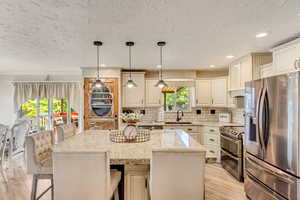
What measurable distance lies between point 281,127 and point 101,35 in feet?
8.28

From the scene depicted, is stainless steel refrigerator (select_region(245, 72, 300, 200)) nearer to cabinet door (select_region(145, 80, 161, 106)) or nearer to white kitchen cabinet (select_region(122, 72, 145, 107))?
cabinet door (select_region(145, 80, 161, 106))

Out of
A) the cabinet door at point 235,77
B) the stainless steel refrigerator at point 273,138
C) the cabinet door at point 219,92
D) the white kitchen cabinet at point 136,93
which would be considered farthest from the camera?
the white kitchen cabinet at point 136,93

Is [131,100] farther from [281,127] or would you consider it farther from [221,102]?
[281,127]

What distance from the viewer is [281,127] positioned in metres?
1.87

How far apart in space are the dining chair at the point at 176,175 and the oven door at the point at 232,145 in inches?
75.8

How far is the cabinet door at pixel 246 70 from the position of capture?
126 inches

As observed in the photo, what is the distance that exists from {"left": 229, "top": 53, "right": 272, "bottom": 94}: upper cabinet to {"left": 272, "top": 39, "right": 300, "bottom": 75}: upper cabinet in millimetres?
548

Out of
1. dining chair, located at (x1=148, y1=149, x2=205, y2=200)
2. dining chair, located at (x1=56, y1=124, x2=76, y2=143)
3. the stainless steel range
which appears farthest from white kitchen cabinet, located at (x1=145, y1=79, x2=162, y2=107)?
dining chair, located at (x1=148, y1=149, x2=205, y2=200)

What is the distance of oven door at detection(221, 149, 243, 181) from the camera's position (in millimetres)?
3088

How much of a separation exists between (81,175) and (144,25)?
5.86ft

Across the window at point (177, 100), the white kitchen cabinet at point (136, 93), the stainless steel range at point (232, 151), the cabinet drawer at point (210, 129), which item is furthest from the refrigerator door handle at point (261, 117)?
the white kitchen cabinet at point (136, 93)

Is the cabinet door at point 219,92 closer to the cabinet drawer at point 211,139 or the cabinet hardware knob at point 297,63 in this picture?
the cabinet drawer at point 211,139

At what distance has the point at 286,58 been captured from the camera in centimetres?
242

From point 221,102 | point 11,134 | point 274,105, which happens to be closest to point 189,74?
point 221,102
